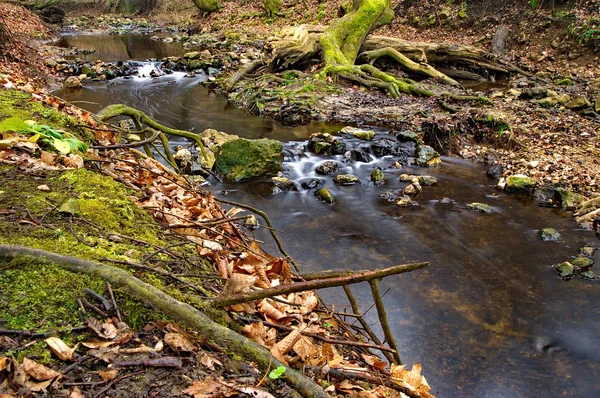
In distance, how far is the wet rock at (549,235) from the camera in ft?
20.7

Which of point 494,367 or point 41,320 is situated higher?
point 41,320

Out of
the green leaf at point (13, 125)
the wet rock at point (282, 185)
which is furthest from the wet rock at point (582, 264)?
the green leaf at point (13, 125)

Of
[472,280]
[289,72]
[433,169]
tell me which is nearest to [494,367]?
[472,280]

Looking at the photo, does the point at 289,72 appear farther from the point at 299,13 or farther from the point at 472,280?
the point at 299,13

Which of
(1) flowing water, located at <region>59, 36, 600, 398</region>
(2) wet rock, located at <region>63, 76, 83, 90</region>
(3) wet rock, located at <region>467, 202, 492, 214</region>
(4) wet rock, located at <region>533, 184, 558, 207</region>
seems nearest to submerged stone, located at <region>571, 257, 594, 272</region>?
(1) flowing water, located at <region>59, 36, 600, 398</region>

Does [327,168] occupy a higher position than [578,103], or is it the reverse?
[578,103]

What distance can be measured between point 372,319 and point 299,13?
2537 centimetres

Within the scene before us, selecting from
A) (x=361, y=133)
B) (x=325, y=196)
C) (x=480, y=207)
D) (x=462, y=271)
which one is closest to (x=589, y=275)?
(x=462, y=271)

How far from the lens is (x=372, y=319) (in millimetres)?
4656

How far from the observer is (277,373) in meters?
1.48

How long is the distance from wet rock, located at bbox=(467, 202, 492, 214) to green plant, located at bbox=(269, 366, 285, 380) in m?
6.51

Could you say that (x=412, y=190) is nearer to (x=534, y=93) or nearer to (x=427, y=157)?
(x=427, y=157)

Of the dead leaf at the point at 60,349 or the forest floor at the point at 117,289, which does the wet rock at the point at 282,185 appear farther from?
the dead leaf at the point at 60,349

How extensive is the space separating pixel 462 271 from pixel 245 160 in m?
4.38
